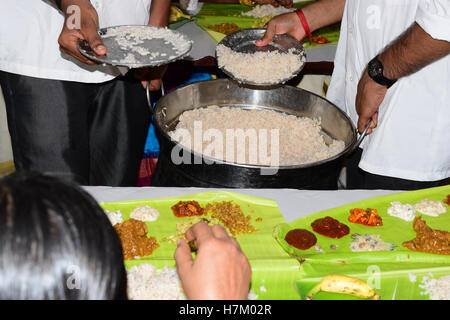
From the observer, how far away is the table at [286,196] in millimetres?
1565

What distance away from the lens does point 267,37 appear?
2123mm

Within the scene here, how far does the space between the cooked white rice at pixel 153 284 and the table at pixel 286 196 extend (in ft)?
1.11

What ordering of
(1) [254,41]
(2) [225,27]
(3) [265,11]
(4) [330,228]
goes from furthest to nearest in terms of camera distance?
(3) [265,11] → (2) [225,27] → (1) [254,41] → (4) [330,228]

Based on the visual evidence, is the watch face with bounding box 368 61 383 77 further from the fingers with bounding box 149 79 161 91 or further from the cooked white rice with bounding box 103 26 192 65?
the fingers with bounding box 149 79 161 91

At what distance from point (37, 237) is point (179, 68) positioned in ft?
8.43

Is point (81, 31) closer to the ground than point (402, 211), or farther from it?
farther from it

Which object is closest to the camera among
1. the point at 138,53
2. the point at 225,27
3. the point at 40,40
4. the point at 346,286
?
the point at 346,286

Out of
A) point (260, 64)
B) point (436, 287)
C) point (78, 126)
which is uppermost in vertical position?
point (260, 64)

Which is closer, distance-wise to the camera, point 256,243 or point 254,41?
point 256,243

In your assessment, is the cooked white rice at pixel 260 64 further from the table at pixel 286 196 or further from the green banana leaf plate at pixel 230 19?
the green banana leaf plate at pixel 230 19

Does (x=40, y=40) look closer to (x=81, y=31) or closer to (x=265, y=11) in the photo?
(x=81, y=31)

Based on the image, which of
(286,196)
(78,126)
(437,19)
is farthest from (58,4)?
(437,19)

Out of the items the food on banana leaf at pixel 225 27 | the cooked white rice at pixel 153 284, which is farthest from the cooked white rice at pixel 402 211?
the food on banana leaf at pixel 225 27

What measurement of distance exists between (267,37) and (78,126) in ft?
3.03
